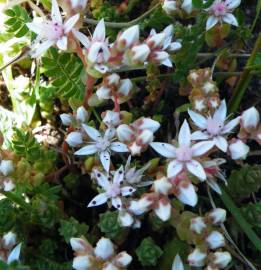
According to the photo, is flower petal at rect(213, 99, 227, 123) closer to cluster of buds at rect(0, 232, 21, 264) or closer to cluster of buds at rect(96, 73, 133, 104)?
cluster of buds at rect(96, 73, 133, 104)

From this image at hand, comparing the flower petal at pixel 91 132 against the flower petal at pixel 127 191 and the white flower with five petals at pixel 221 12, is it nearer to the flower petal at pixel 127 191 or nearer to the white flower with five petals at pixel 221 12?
the flower petal at pixel 127 191

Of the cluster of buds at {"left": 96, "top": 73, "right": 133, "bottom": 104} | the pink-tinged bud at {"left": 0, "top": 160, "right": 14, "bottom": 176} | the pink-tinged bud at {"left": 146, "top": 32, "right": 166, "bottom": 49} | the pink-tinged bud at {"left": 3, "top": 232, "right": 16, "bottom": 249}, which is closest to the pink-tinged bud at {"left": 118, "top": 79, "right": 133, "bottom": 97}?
the cluster of buds at {"left": 96, "top": 73, "right": 133, "bottom": 104}

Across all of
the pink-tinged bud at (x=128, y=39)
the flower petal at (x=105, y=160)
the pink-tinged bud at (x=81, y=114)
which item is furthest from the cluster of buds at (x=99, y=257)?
the pink-tinged bud at (x=128, y=39)

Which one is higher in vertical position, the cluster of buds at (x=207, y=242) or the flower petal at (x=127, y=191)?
the flower petal at (x=127, y=191)

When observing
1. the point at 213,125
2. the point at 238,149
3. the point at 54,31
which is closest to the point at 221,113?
the point at 213,125

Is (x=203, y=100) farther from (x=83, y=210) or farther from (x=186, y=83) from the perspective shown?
(x=83, y=210)
